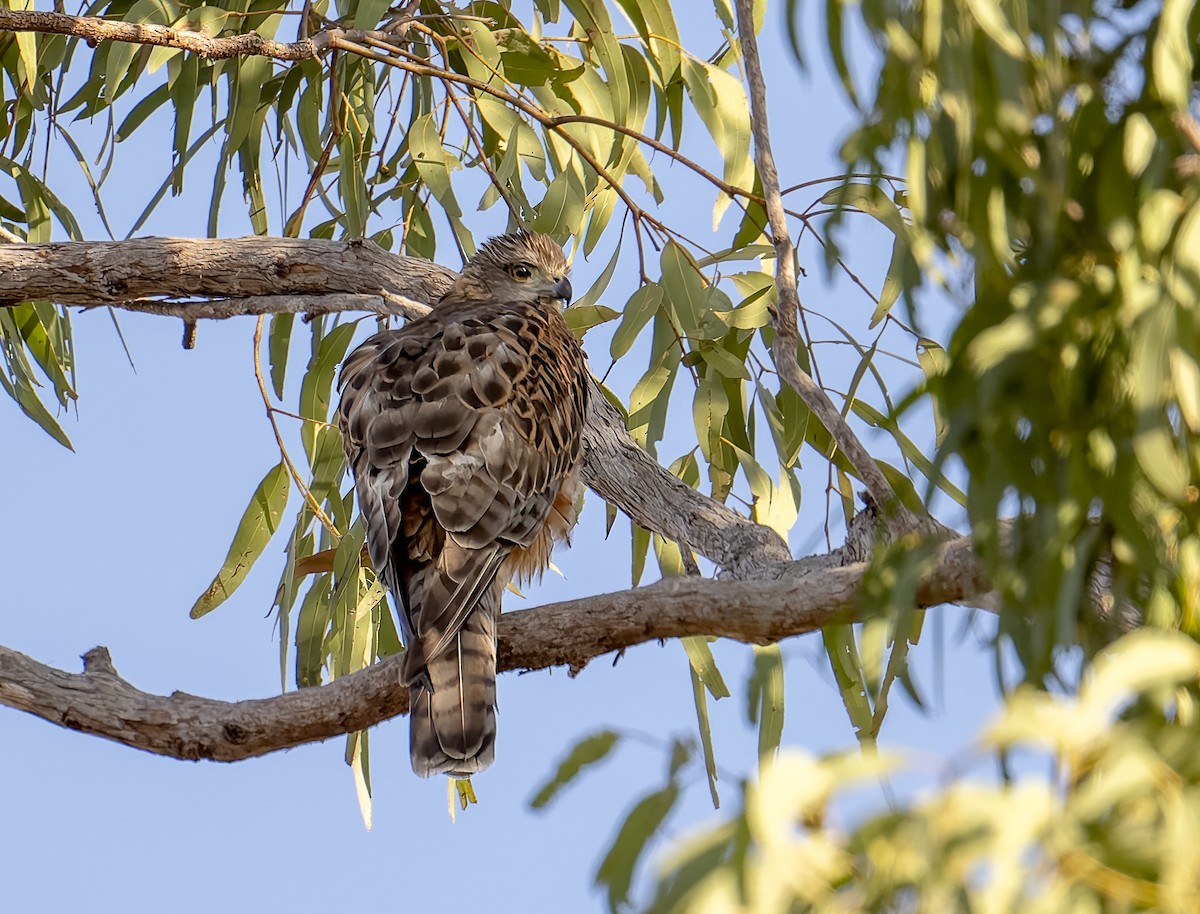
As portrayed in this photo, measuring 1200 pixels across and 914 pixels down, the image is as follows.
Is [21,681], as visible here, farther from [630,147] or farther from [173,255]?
[630,147]

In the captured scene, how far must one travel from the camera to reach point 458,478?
3354 mm

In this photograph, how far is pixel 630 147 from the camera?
3.71 meters

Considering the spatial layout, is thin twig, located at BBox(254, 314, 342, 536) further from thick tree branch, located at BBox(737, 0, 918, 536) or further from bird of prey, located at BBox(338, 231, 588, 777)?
thick tree branch, located at BBox(737, 0, 918, 536)

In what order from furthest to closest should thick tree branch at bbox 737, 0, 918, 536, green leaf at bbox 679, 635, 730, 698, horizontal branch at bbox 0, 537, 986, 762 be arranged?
green leaf at bbox 679, 635, 730, 698 < horizontal branch at bbox 0, 537, 986, 762 < thick tree branch at bbox 737, 0, 918, 536

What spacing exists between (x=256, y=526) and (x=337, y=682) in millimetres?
1340

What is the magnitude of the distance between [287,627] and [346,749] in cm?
39

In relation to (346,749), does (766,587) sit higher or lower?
lower

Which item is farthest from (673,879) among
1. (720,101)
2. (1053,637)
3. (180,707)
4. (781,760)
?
(720,101)

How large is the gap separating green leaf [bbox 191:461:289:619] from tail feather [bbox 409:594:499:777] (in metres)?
1.16

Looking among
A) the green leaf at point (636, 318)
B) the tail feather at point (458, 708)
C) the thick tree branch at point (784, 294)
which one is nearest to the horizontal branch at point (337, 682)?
the tail feather at point (458, 708)

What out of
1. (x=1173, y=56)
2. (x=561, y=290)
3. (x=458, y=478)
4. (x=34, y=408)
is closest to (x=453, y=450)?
(x=458, y=478)

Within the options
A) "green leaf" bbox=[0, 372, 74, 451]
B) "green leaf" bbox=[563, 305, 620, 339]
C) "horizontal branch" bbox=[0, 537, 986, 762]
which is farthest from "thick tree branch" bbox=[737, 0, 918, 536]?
"green leaf" bbox=[0, 372, 74, 451]

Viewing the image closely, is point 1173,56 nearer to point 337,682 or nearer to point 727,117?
point 337,682

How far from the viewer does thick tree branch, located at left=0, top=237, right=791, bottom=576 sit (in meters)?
3.34
